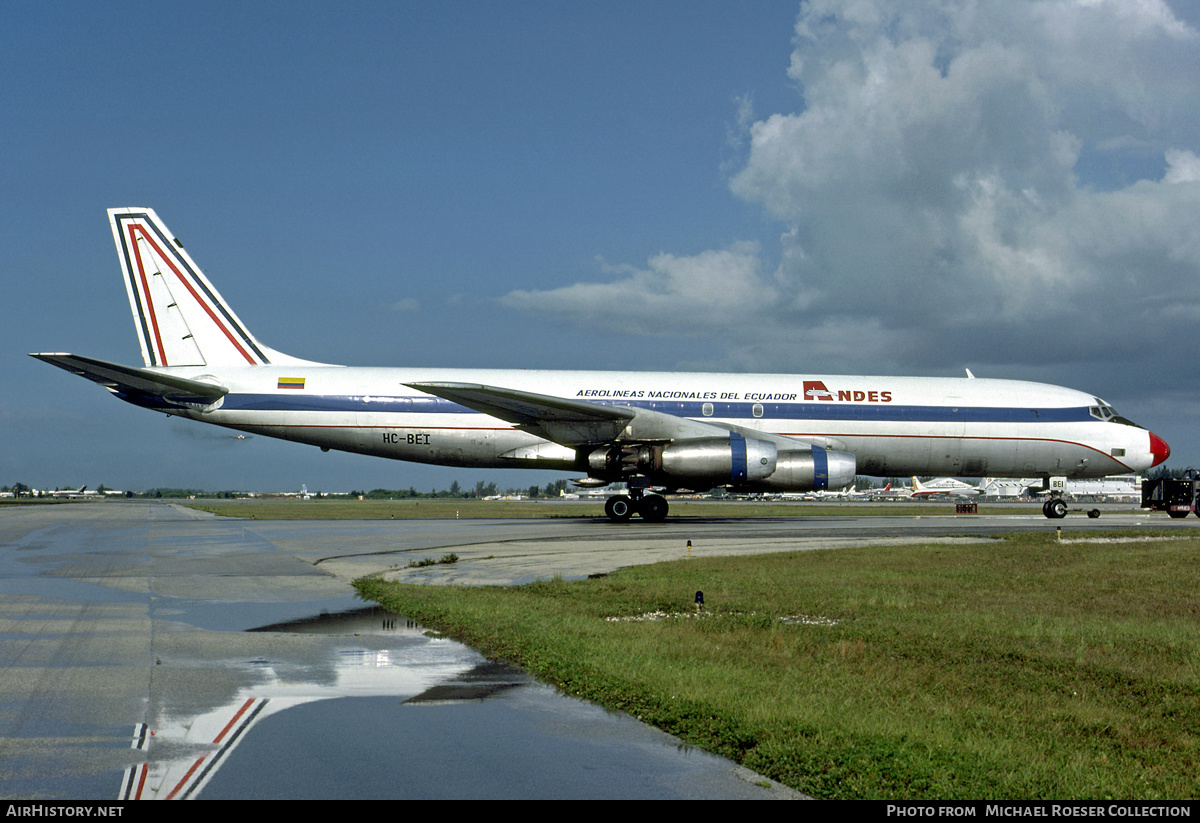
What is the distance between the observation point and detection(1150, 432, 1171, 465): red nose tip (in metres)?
30.3

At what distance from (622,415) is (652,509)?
394 centimetres

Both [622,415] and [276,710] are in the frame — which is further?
[622,415]

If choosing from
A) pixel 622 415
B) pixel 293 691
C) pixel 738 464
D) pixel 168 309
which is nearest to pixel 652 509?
pixel 622 415

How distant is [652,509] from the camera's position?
92.4ft

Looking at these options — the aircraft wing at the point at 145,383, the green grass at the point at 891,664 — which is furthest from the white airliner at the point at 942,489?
the green grass at the point at 891,664

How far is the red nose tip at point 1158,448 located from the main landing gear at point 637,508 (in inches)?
667

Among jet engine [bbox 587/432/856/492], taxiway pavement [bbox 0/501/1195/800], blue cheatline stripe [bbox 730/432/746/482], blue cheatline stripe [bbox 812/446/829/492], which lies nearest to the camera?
taxiway pavement [bbox 0/501/1195/800]

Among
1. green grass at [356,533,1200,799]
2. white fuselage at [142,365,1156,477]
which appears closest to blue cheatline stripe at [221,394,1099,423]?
white fuselage at [142,365,1156,477]

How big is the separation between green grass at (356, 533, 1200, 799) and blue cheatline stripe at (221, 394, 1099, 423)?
14.2 metres

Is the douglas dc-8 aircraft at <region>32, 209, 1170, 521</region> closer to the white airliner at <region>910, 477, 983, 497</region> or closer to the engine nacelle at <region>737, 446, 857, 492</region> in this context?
the engine nacelle at <region>737, 446, 857, 492</region>

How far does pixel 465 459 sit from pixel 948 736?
2382 cm

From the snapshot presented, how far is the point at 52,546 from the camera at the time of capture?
19.5m

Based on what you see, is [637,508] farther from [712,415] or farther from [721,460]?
[721,460]

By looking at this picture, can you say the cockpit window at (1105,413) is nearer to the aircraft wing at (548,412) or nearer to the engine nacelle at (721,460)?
the engine nacelle at (721,460)
